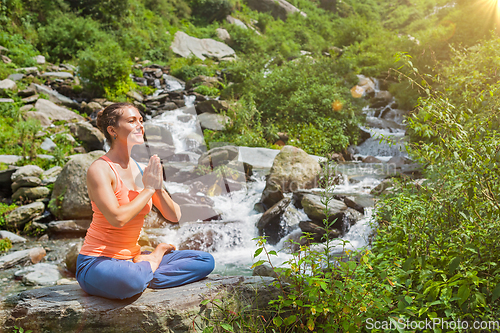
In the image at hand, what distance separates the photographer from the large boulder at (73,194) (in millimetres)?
6469

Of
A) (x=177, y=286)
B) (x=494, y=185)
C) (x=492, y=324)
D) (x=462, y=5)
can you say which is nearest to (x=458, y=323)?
(x=492, y=324)

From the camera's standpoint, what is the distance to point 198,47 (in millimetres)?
21984

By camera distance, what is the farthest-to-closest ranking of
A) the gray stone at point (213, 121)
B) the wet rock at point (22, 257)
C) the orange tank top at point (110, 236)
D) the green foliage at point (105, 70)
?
1. the green foliage at point (105, 70)
2. the gray stone at point (213, 121)
3. the wet rock at point (22, 257)
4. the orange tank top at point (110, 236)

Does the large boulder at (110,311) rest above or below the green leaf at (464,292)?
below

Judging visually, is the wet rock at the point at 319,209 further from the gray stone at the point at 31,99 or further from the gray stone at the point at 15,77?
the gray stone at the point at 15,77

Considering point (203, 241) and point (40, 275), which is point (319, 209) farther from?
point (40, 275)

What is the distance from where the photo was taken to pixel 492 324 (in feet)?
5.29

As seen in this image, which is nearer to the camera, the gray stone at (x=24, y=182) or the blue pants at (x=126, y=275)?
the blue pants at (x=126, y=275)

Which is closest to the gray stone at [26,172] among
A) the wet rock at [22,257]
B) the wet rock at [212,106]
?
the wet rock at [22,257]

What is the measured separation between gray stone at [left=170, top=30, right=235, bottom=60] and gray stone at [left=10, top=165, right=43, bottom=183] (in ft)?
49.8

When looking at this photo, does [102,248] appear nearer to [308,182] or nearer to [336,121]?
[308,182]

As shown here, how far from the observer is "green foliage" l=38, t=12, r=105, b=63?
14703 millimetres

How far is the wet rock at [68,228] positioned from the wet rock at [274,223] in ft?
12.0

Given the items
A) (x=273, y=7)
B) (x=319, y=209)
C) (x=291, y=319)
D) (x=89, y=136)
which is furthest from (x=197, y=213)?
(x=273, y=7)
